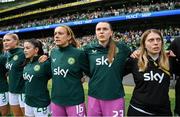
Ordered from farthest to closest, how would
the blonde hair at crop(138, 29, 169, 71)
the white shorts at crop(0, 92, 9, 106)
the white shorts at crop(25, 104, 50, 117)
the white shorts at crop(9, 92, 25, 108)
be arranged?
the white shorts at crop(0, 92, 9, 106), the white shorts at crop(9, 92, 25, 108), the white shorts at crop(25, 104, 50, 117), the blonde hair at crop(138, 29, 169, 71)

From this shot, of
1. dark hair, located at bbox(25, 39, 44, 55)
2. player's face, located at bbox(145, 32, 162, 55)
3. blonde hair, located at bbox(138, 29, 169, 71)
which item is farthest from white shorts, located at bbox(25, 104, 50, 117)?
player's face, located at bbox(145, 32, 162, 55)

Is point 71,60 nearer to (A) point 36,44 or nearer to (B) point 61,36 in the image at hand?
(B) point 61,36

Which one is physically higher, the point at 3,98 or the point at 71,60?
the point at 71,60

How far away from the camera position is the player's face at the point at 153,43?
14.8ft

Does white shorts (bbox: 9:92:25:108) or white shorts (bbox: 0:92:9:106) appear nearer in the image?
white shorts (bbox: 9:92:25:108)

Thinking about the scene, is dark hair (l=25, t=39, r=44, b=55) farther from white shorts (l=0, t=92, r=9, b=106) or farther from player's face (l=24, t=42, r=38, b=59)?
white shorts (l=0, t=92, r=9, b=106)

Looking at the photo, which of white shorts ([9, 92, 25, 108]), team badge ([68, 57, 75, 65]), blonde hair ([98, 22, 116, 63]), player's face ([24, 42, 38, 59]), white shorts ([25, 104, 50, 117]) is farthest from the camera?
white shorts ([9, 92, 25, 108])

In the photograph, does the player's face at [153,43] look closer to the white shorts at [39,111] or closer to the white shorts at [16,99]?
the white shorts at [39,111]

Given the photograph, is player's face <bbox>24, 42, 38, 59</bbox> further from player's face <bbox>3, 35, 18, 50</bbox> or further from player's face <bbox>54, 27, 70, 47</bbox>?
player's face <bbox>54, 27, 70, 47</bbox>

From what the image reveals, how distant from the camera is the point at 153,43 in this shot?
451 cm

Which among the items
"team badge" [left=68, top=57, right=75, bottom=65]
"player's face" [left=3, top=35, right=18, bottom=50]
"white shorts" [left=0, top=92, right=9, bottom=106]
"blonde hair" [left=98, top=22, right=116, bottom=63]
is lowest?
"white shorts" [left=0, top=92, right=9, bottom=106]

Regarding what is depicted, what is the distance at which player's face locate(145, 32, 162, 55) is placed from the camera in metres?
4.52

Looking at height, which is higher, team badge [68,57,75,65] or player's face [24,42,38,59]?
player's face [24,42,38,59]

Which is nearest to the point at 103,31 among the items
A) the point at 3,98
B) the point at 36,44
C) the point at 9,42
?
the point at 36,44
